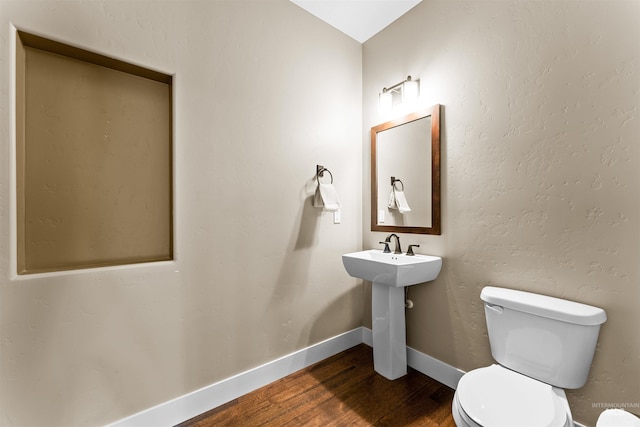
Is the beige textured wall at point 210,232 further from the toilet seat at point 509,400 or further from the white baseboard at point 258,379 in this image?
the toilet seat at point 509,400

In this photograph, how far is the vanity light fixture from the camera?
195cm

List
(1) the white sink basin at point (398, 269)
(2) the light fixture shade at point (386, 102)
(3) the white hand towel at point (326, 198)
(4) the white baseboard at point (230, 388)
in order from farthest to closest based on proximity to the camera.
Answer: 1. (2) the light fixture shade at point (386, 102)
2. (3) the white hand towel at point (326, 198)
3. (1) the white sink basin at point (398, 269)
4. (4) the white baseboard at point (230, 388)

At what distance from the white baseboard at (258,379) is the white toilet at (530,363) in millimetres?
551

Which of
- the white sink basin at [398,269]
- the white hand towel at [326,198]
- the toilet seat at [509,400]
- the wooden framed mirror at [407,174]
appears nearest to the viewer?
the toilet seat at [509,400]

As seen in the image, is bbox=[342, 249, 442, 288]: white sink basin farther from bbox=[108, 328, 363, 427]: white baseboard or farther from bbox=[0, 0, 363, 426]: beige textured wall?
bbox=[108, 328, 363, 427]: white baseboard

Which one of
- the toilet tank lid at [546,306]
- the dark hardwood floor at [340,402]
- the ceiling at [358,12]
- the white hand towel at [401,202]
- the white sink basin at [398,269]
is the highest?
the ceiling at [358,12]

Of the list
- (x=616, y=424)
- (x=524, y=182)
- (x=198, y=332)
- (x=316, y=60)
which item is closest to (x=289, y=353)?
(x=198, y=332)

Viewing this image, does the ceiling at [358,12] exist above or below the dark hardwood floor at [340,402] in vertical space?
above

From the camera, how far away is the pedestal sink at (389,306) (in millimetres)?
1734

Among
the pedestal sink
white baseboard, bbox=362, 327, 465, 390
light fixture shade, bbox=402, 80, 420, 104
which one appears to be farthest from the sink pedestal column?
light fixture shade, bbox=402, 80, 420, 104

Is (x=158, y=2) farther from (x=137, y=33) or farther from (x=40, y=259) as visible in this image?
(x=40, y=259)

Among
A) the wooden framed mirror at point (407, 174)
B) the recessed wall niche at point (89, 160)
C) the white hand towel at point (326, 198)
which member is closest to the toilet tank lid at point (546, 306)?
the wooden framed mirror at point (407, 174)

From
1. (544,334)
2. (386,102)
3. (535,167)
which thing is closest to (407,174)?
(386,102)

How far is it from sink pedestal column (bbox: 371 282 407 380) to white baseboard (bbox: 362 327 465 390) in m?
0.11
